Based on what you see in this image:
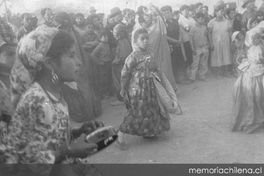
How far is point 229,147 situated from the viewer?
266cm

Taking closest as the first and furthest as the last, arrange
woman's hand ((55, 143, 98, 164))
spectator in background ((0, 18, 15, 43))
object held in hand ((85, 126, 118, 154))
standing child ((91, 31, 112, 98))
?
woman's hand ((55, 143, 98, 164)), object held in hand ((85, 126, 118, 154)), spectator in background ((0, 18, 15, 43)), standing child ((91, 31, 112, 98))

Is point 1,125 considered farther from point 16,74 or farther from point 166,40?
point 166,40

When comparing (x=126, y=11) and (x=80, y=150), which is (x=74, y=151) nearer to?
(x=80, y=150)

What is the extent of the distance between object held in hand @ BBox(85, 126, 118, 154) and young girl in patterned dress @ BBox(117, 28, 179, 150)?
2.15 feet

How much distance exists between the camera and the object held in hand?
81.3 inches

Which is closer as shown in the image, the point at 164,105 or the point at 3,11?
the point at 3,11

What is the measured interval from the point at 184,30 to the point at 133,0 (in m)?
0.55

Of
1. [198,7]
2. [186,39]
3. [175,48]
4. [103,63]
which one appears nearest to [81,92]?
[103,63]

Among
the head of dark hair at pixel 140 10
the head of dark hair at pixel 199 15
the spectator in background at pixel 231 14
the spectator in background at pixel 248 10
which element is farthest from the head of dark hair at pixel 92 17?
the spectator in background at pixel 248 10

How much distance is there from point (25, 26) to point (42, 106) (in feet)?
2.76

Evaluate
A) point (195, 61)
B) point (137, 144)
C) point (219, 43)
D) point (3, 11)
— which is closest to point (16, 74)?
point (3, 11)

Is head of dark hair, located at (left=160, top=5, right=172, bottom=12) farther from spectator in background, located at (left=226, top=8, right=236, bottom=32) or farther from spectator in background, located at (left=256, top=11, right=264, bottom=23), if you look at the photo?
spectator in background, located at (left=256, top=11, right=264, bottom=23)

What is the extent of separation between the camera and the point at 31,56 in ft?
6.33

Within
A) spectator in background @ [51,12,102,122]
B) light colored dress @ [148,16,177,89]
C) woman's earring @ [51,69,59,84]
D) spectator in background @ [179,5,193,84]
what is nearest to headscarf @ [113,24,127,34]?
light colored dress @ [148,16,177,89]
